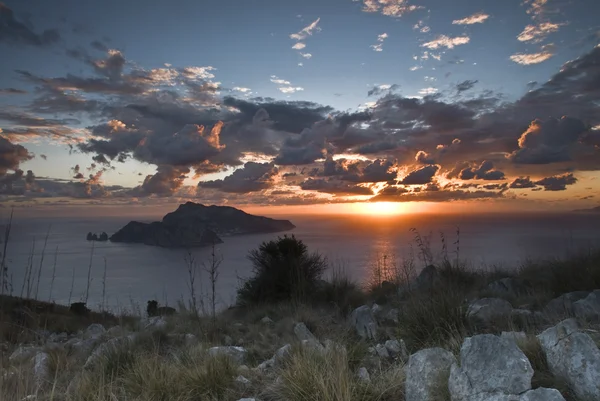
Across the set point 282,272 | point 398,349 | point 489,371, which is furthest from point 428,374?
point 282,272

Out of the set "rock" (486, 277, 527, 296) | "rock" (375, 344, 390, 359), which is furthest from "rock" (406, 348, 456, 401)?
"rock" (486, 277, 527, 296)

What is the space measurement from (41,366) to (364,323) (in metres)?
4.60

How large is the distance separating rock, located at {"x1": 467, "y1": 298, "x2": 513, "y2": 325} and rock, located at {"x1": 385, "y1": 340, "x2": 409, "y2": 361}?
97 cm

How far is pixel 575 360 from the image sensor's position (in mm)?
2979

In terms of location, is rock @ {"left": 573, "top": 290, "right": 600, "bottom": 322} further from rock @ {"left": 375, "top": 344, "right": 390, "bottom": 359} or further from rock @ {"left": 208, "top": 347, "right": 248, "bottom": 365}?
rock @ {"left": 208, "top": 347, "right": 248, "bottom": 365}

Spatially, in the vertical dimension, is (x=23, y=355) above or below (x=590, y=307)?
below

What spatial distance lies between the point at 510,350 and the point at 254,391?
242cm

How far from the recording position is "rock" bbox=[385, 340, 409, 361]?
4.66 meters

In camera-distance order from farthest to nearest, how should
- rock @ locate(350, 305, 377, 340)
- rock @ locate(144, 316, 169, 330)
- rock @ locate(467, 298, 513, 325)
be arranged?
rock @ locate(144, 316, 169, 330), rock @ locate(350, 305, 377, 340), rock @ locate(467, 298, 513, 325)

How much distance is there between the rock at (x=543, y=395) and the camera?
2604 millimetres

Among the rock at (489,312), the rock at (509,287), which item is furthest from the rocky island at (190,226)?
the rock at (489,312)

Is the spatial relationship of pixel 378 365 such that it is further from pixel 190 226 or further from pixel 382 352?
pixel 190 226

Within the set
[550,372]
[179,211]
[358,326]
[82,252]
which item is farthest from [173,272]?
[550,372]

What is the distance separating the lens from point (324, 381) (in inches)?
143
